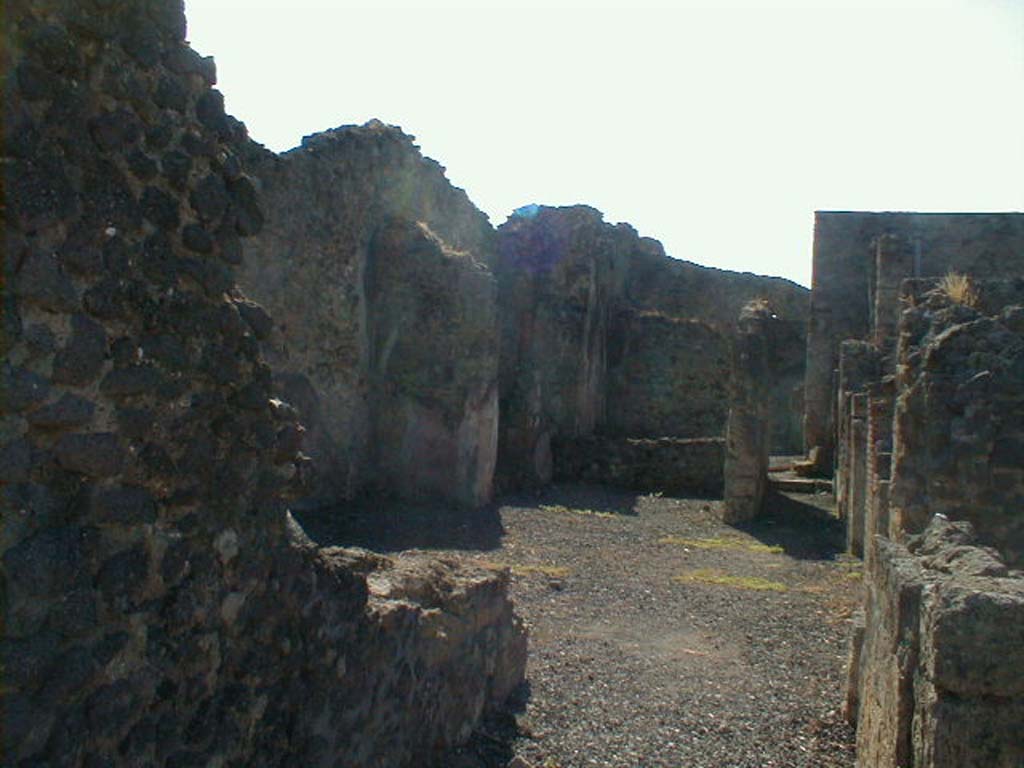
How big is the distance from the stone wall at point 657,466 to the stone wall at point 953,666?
1300cm

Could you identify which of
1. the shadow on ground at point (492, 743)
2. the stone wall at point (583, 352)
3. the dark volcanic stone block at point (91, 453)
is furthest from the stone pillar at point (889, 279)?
the dark volcanic stone block at point (91, 453)

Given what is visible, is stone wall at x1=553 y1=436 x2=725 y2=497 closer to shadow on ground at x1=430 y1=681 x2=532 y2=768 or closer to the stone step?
the stone step

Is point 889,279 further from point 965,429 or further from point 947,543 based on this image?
point 947,543

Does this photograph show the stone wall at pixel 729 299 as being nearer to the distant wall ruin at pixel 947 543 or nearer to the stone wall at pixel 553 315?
the stone wall at pixel 553 315

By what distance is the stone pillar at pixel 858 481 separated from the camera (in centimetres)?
1226

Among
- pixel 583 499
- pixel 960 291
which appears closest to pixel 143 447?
pixel 960 291

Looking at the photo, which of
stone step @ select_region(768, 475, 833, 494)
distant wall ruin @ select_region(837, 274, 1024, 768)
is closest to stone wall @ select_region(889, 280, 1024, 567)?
distant wall ruin @ select_region(837, 274, 1024, 768)

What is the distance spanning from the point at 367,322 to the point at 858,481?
619cm

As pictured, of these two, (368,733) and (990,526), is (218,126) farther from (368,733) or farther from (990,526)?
(990,526)

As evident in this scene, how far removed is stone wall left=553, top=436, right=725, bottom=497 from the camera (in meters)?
17.5

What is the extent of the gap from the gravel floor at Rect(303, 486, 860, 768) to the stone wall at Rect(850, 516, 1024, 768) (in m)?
1.85

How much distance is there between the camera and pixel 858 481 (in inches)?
490

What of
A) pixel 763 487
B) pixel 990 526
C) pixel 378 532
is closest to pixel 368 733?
pixel 990 526

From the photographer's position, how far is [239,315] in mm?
3697
